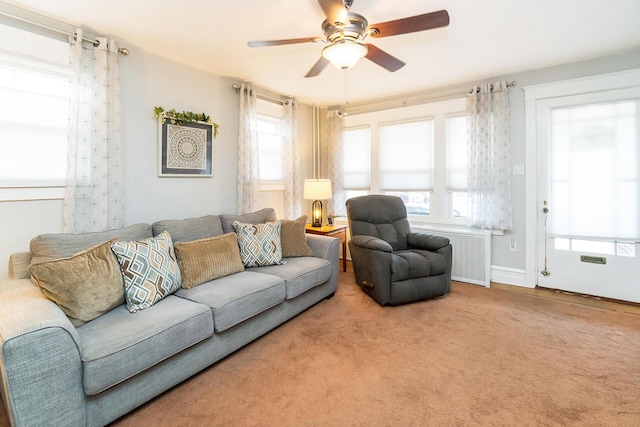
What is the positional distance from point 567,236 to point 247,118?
3.85 m

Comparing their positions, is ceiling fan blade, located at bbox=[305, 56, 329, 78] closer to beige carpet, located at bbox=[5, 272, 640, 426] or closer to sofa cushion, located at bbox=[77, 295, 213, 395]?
sofa cushion, located at bbox=[77, 295, 213, 395]

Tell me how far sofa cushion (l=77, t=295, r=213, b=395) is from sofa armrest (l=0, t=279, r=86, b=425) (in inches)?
2.5

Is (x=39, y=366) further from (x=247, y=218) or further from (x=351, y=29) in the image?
(x=351, y=29)

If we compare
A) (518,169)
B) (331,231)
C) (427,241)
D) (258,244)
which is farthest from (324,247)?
(518,169)

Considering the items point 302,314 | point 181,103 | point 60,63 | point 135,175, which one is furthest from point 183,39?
point 302,314

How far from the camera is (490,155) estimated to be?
3646mm

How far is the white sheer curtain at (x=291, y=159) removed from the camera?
13.9 ft

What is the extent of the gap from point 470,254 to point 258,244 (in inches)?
102

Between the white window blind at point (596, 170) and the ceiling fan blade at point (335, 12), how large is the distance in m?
2.87

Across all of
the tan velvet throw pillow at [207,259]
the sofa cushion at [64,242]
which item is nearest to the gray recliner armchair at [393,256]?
the tan velvet throw pillow at [207,259]

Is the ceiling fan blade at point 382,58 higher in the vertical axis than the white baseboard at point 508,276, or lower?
higher

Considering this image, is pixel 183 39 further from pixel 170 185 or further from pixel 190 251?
pixel 190 251

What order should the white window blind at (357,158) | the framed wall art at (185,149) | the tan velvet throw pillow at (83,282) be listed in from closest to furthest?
the tan velvet throw pillow at (83,282) → the framed wall art at (185,149) → the white window blind at (357,158)

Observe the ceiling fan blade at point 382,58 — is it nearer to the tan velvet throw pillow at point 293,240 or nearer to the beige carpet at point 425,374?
the tan velvet throw pillow at point 293,240
